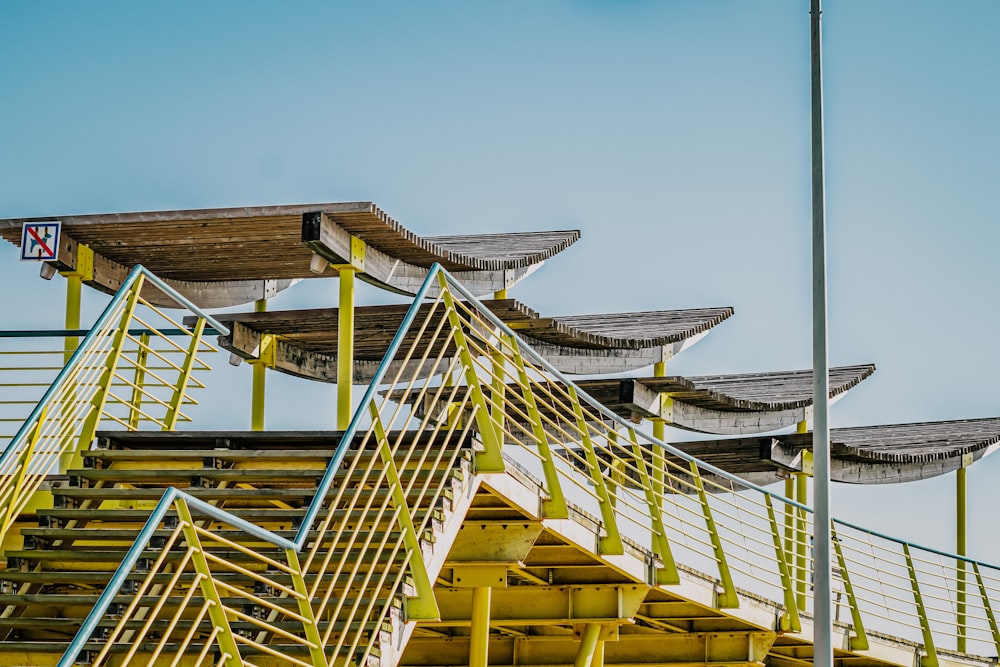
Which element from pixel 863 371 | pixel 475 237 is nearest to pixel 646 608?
pixel 475 237

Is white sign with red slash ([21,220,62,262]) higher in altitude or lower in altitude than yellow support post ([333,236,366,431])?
higher

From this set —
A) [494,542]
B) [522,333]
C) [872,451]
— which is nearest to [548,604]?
[494,542]

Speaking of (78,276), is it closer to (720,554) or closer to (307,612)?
(720,554)

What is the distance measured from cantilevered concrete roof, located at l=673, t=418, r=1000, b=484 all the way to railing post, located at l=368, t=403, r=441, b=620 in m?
11.5

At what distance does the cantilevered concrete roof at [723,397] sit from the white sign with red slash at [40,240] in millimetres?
7022

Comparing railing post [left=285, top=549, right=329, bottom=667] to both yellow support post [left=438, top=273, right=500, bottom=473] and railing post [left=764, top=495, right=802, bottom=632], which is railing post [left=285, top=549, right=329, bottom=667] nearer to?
yellow support post [left=438, top=273, right=500, bottom=473]

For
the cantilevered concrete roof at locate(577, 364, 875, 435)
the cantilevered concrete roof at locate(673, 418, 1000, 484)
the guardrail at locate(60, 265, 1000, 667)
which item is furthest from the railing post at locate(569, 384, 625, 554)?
the cantilevered concrete roof at locate(673, 418, 1000, 484)

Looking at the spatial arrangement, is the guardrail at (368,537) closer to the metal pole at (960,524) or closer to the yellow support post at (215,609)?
the yellow support post at (215,609)

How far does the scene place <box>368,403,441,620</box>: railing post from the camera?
30.0 ft

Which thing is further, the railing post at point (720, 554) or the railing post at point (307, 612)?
the railing post at point (720, 554)

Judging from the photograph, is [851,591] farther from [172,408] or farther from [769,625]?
[172,408]

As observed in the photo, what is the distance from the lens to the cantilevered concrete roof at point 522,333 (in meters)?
16.4

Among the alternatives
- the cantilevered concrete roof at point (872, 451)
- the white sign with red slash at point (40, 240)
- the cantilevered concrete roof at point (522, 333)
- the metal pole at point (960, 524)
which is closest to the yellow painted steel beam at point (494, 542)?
the cantilevered concrete roof at point (522, 333)

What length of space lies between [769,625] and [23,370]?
784cm
